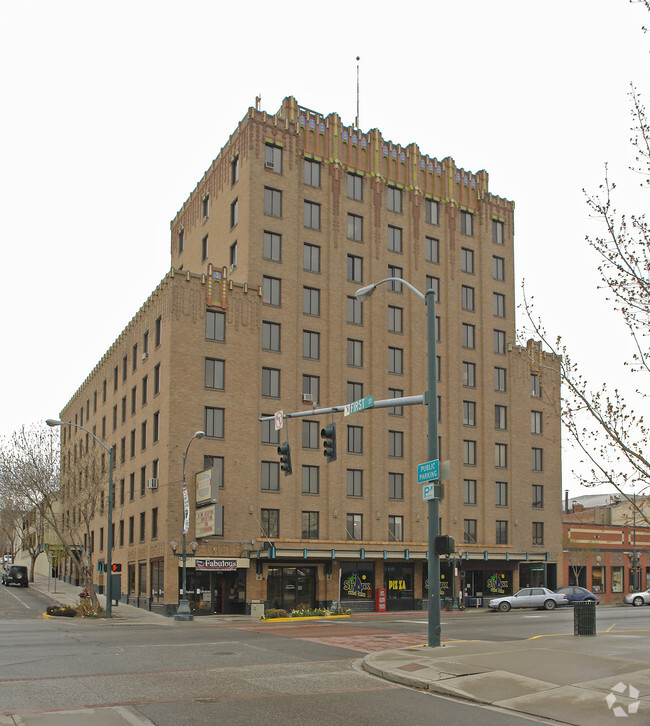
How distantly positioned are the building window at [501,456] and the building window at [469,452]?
199 cm

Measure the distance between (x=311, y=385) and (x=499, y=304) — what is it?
60.9 ft

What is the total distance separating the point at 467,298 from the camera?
5984 centimetres

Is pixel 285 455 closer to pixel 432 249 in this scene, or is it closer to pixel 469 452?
pixel 469 452

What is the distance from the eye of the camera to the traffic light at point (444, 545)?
2014 centimetres

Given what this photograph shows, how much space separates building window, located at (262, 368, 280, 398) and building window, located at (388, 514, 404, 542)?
1159 centimetres

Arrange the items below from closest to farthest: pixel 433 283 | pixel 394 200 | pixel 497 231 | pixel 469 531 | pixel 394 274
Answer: pixel 394 274
pixel 469 531
pixel 394 200
pixel 433 283
pixel 497 231

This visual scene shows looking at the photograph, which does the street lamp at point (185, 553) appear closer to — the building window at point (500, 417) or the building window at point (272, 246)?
the building window at point (272, 246)

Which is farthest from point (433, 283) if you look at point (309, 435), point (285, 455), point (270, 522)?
point (285, 455)

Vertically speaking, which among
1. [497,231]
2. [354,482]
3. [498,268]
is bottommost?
[354,482]

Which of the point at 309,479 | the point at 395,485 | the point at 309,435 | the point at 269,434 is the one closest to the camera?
the point at 269,434

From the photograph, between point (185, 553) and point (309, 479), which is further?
point (309, 479)

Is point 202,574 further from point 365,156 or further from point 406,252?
point 365,156

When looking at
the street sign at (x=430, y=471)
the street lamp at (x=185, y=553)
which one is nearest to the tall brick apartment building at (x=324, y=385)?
the street lamp at (x=185, y=553)

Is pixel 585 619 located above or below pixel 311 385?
below
